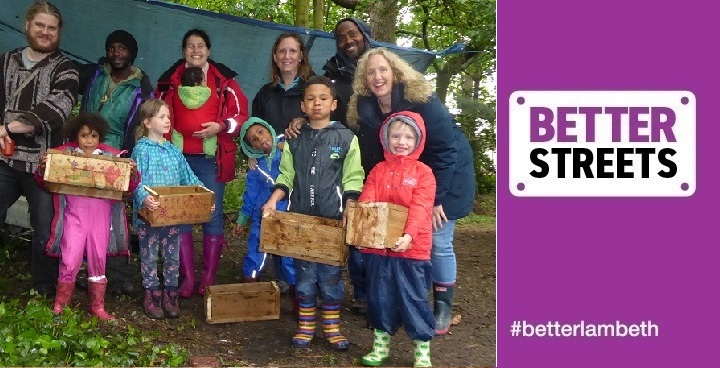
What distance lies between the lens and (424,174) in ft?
13.1

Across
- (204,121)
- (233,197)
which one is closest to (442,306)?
(204,121)

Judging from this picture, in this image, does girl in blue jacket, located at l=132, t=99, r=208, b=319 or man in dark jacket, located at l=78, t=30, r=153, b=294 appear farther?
man in dark jacket, located at l=78, t=30, r=153, b=294

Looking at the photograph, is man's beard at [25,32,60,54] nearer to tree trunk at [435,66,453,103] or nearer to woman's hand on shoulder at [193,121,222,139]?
woman's hand on shoulder at [193,121,222,139]

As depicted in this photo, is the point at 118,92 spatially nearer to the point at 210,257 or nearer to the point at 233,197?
the point at 210,257

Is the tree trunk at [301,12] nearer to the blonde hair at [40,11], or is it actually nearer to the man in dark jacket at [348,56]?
the man in dark jacket at [348,56]

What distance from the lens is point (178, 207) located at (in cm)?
458

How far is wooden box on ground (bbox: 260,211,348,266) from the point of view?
4.10 meters

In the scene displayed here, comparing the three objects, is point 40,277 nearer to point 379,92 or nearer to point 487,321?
point 379,92

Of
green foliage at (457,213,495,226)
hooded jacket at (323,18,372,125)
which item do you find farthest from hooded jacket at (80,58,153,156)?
green foliage at (457,213,495,226)

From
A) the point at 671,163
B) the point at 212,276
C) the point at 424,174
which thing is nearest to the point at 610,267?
the point at 671,163

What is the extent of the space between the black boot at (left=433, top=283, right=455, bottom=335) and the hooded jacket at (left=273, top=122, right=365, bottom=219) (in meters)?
0.73

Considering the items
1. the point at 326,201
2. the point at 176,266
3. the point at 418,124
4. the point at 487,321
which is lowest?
the point at 487,321

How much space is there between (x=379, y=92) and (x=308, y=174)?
0.52 meters

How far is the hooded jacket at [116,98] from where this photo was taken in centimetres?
521
